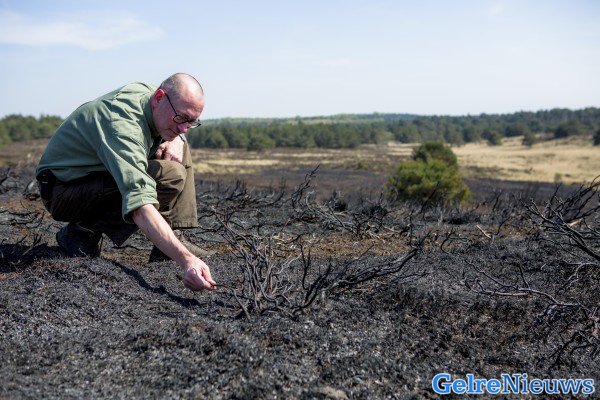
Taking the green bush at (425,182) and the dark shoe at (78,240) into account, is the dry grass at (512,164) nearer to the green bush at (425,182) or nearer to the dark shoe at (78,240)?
the green bush at (425,182)

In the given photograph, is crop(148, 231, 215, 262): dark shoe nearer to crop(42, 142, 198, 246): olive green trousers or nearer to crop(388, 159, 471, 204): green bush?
crop(42, 142, 198, 246): olive green trousers

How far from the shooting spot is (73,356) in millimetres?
2381

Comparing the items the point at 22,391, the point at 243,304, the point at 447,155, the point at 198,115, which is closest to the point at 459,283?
the point at 243,304

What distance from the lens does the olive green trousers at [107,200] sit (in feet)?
11.3

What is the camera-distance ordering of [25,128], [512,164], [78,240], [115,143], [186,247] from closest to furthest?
[115,143] → [78,240] → [186,247] → [512,164] → [25,128]

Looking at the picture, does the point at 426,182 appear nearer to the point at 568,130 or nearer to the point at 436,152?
the point at 436,152

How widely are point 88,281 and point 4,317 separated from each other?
20.3 inches

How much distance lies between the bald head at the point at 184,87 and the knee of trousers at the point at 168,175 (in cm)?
68

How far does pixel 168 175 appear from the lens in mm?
3602

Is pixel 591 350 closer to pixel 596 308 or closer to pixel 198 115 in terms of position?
pixel 596 308

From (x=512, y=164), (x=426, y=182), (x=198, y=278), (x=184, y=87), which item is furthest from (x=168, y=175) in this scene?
(x=512, y=164)

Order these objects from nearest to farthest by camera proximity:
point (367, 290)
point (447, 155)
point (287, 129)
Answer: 1. point (367, 290)
2. point (447, 155)
3. point (287, 129)

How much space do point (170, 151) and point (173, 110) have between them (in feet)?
2.67

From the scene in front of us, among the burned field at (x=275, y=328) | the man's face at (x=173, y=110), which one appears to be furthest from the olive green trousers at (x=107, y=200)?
the man's face at (x=173, y=110)
